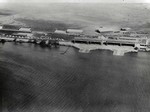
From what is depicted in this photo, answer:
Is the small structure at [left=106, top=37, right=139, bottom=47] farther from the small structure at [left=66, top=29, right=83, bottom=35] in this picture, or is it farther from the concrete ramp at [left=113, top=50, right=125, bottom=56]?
the small structure at [left=66, top=29, right=83, bottom=35]

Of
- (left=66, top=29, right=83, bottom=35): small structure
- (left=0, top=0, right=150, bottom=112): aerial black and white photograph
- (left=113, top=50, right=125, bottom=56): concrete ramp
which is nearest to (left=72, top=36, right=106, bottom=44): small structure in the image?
(left=0, top=0, right=150, bottom=112): aerial black and white photograph

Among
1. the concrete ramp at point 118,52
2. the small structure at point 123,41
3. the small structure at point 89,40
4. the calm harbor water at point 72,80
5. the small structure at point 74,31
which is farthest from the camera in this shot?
the small structure at point 74,31

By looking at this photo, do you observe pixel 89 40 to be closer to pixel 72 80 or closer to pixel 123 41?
pixel 123 41

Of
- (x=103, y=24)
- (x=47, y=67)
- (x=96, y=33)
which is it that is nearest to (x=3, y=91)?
(x=47, y=67)

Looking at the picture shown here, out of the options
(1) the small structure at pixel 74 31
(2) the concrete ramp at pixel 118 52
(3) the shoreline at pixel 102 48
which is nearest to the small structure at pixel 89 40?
(3) the shoreline at pixel 102 48

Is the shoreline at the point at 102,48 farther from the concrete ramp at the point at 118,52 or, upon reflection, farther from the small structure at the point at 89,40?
the small structure at the point at 89,40

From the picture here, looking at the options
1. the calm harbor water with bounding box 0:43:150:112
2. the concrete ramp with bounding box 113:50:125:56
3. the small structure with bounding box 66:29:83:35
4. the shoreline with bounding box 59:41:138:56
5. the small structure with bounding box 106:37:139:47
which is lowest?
the calm harbor water with bounding box 0:43:150:112

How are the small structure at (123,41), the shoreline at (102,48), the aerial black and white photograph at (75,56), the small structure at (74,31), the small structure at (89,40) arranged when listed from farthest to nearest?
1. the small structure at (74,31)
2. the small structure at (89,40)
3. the small structure at (123,41)
4. the shoreline at (102,48)
5. the aerial black and white photograph at (75,56)

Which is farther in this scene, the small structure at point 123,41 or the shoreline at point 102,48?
the small structure at point 123,41
